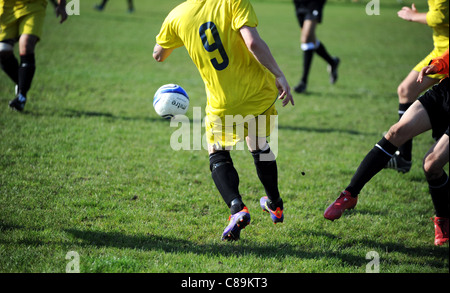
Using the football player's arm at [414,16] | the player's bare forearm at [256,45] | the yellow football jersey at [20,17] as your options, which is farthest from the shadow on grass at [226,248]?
the yellow football jersey at [20,17]

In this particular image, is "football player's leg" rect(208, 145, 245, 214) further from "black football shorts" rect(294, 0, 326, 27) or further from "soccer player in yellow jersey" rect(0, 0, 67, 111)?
"black football shorts" rect(294, 0, 326, 27)

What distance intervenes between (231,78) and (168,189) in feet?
5.38

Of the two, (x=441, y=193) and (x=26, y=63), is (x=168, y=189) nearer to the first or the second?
(x=441, y=193)

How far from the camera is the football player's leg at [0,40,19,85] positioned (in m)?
5.88

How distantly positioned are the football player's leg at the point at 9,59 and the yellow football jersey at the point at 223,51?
3946 mm

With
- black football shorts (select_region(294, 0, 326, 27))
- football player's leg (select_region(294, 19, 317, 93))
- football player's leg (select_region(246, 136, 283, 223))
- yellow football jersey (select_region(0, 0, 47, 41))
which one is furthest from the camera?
football player's leg (select_region(294, 19, 317, 93))

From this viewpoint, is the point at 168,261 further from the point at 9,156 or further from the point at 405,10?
the point at 405,10

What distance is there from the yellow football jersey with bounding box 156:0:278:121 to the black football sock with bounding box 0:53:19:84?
159 inches

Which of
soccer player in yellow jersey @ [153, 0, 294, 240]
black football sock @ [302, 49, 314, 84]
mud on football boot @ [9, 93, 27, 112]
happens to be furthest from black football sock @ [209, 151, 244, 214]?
black football sock @ [302, 49, 314, 84]

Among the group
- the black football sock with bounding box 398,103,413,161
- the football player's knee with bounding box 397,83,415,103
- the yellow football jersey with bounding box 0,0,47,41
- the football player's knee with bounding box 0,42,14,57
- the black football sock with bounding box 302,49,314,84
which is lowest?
the black football sock with bounding box 302,49,314,84

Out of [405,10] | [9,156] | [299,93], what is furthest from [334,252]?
[299,93]

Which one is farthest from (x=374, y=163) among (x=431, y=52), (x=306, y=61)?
(x=306, y=61)

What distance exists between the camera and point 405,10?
4.51 meters

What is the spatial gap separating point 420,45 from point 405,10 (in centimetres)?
1211
